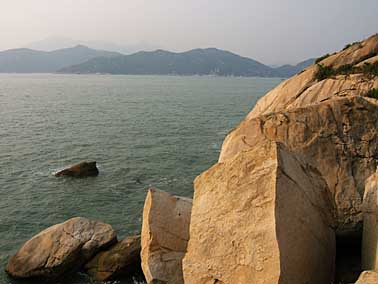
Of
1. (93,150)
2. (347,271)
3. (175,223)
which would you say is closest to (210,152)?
(93,150)

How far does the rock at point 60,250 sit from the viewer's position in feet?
52.7

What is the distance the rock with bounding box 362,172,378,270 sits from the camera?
878 cm

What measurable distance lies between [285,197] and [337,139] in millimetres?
3980

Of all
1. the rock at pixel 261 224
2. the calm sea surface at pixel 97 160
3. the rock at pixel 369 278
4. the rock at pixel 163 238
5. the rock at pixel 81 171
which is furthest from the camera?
the rock at pixel 81 171

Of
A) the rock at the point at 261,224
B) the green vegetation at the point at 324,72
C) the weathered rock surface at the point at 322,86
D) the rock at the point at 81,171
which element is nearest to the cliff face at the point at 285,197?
the rock at the point at 261,224

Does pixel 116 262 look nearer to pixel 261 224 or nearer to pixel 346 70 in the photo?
pixel 261 224

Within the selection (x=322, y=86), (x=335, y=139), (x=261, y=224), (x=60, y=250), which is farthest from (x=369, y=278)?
(x=322, y=86)

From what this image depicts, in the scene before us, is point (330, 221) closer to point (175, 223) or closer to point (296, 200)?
point (296, 200)

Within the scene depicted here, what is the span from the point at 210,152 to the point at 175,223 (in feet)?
89.0

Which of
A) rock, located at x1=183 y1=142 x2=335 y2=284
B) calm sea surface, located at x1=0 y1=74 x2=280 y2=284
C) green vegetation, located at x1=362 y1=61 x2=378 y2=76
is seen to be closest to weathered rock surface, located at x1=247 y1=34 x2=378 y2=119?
green vegetation, located at x1=362 y1=61 x2=378 y2=76

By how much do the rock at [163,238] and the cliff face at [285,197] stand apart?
2798mm

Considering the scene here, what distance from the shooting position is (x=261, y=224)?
8.11 meters

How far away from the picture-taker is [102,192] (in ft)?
91.2

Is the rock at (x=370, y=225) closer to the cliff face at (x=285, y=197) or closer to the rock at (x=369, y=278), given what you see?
the cliff face at (x=285, y=197)
